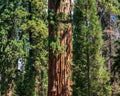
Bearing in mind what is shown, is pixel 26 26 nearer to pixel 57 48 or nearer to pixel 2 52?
pixel 2 52

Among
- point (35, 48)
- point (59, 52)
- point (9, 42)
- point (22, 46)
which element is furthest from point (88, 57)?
point (59, 52)

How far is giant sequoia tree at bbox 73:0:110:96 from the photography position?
636 inches

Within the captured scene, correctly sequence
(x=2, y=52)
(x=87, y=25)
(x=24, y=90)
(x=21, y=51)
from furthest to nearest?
(x=2, y=52) → (x=21, y=51) → (x=24, y=90) → (x=87, y=25)

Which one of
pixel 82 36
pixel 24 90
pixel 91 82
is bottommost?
pixel 24 90

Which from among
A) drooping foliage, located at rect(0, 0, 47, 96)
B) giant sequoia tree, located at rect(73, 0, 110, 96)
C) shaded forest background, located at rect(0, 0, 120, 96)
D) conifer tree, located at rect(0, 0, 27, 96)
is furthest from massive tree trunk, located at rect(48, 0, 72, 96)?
conifer tree, located at rect(0, 0, 27, 96)

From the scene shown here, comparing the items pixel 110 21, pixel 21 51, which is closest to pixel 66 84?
pixel 21 51

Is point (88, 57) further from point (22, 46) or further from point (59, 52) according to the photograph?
point (59, 52)

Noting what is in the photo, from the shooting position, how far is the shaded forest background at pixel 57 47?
5535 millimetres

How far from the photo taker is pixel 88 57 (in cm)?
1650

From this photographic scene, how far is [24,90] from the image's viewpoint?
2023 cm

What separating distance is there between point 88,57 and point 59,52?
36.7 ft

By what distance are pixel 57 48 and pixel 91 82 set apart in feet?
36.7

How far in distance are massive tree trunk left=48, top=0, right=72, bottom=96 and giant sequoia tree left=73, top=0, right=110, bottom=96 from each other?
33.7 feet

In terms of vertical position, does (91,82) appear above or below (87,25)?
below
